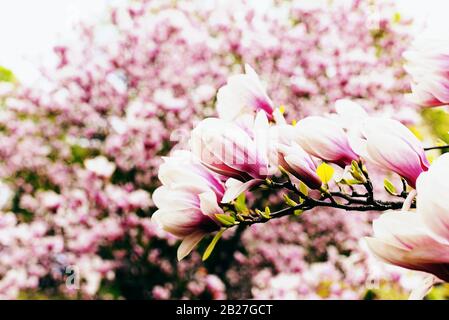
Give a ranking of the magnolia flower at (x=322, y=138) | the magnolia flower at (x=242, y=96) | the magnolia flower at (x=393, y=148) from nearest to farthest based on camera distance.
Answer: the magnolia flower at (x=393, y=148) < the magnolia flower at (x=322, y=138) < the magnolia flower at (x=242, y=96)

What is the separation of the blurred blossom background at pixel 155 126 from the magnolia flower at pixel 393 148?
2.57 metres

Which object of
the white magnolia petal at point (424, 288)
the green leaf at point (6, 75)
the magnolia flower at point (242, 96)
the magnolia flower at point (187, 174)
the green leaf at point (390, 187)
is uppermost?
the magnolia flower at point (242, 96)

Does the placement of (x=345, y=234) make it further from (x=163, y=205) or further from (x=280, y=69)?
(x=163, y=205)

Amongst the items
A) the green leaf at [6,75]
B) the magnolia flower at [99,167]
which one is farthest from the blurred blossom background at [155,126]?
the green leaf at [6,75]

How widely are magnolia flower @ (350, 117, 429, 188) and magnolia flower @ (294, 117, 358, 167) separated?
0.30 feet

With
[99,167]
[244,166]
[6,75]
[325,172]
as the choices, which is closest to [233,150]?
[244,166]

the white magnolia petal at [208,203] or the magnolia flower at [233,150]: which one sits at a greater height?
the magnolia flower at [233,150]

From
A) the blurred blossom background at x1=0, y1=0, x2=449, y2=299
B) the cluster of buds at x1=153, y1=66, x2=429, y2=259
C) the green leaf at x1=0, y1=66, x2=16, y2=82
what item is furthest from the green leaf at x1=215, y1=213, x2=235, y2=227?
the green leaf at x1=0, y1=66, x2=16, y2=82

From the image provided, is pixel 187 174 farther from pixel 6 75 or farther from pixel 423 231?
pixel 6 75

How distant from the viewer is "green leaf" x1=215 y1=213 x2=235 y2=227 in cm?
60

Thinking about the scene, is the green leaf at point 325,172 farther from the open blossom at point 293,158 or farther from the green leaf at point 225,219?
the green leaf at point 225,219

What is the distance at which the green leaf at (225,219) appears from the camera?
60 cm

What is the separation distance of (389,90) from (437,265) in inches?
148
